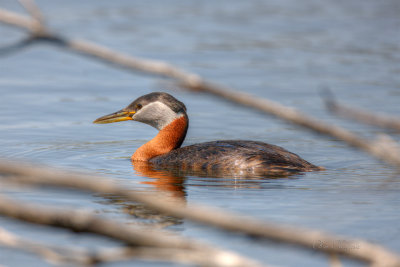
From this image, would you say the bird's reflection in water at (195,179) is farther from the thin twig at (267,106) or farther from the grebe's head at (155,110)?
the thin twig at (267,106)

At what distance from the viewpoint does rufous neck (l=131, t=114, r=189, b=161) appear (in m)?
9.50

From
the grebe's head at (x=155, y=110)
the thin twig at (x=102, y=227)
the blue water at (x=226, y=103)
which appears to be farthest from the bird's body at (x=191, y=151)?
the thin twig at (x=102, y=227)

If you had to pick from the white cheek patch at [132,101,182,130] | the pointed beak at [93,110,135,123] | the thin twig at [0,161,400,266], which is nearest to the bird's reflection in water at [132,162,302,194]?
the white cheek patch at [132,101,182,130]

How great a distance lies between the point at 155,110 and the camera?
9.67 meters

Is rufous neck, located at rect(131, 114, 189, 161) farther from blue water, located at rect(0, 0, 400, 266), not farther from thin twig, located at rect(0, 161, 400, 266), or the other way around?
thin twig, located at rect(0, 161, 400, 266)

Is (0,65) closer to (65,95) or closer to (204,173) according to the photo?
(65,95)

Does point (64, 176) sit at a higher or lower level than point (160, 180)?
higher

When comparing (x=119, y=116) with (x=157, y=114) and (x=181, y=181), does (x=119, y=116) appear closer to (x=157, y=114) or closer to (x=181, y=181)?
(x=157, y=114)

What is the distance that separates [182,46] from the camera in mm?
17969

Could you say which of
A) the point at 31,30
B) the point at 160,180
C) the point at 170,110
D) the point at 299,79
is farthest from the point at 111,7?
the point at 31,30

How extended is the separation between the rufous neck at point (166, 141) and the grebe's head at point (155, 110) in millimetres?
72

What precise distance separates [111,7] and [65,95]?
30.3ft

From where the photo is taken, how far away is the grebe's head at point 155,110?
9562mm

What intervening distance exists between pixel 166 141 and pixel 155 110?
0.45 metres
